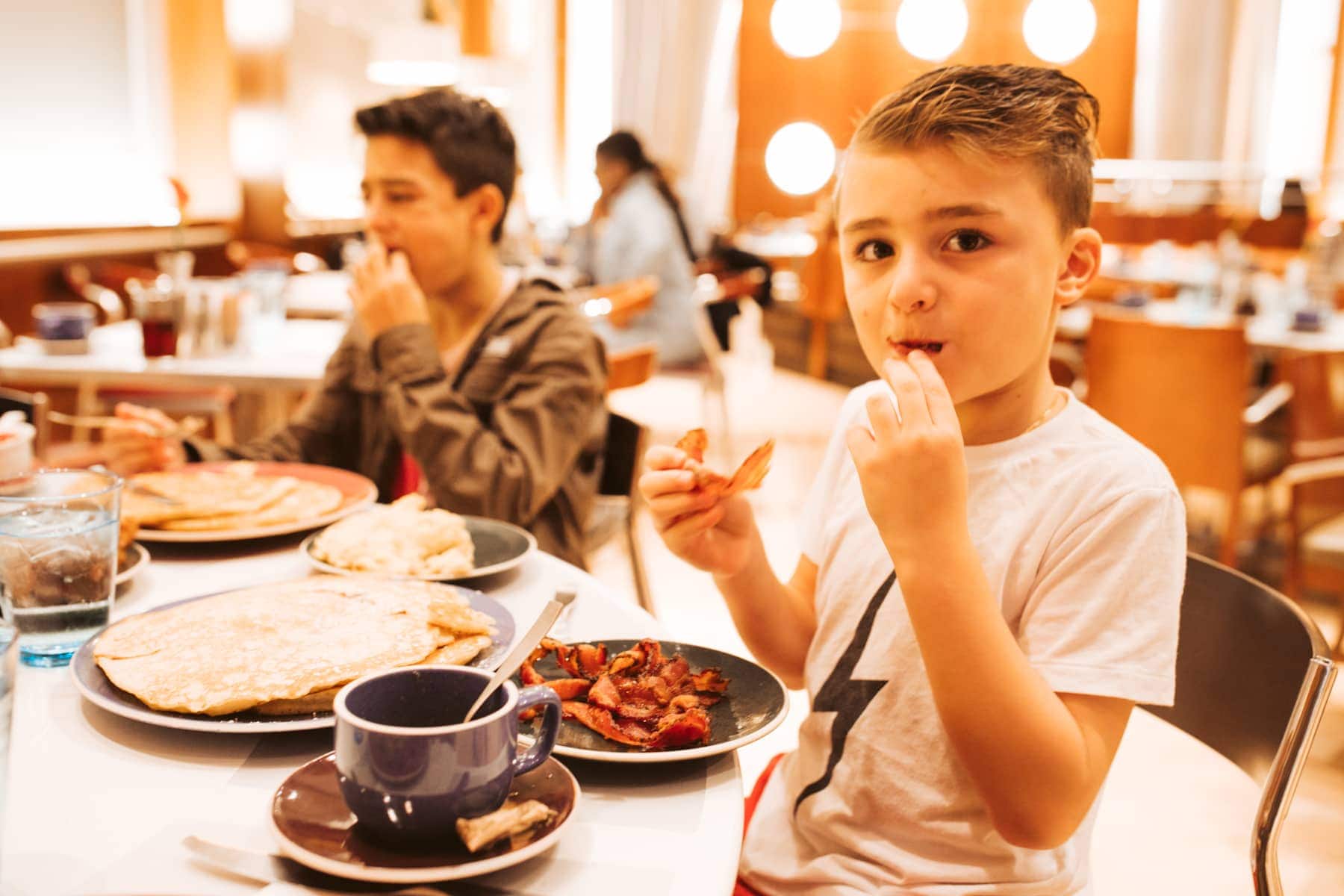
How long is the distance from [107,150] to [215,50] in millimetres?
977

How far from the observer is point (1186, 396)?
348 centimetres

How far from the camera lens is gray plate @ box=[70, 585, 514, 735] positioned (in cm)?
83

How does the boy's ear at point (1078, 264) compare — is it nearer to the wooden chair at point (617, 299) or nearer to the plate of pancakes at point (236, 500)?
the plate of pancakes at point (236, 500)

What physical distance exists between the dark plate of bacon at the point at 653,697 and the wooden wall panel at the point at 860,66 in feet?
36.1

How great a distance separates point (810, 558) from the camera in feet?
4.11

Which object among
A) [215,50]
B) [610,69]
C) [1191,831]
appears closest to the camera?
[1191,831]

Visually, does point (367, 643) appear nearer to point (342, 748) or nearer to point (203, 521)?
point (342, 748)

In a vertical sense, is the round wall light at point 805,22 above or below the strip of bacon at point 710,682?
above

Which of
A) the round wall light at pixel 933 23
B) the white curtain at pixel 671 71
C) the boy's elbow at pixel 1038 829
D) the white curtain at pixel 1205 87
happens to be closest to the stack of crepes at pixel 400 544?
the boy's elbow at pixel 1038 829

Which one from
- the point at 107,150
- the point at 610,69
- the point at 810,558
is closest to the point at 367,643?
the point at 810,558

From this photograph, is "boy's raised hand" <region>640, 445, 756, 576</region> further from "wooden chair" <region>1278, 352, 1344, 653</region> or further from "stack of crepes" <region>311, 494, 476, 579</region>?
"wooden chair" <region>1278, 352, 1344, 653</region>

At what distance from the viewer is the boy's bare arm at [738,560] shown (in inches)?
40.2

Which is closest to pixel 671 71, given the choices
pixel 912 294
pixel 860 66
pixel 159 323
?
pixel 860 66

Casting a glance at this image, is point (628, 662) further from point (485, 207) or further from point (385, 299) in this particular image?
point (485, 207)
